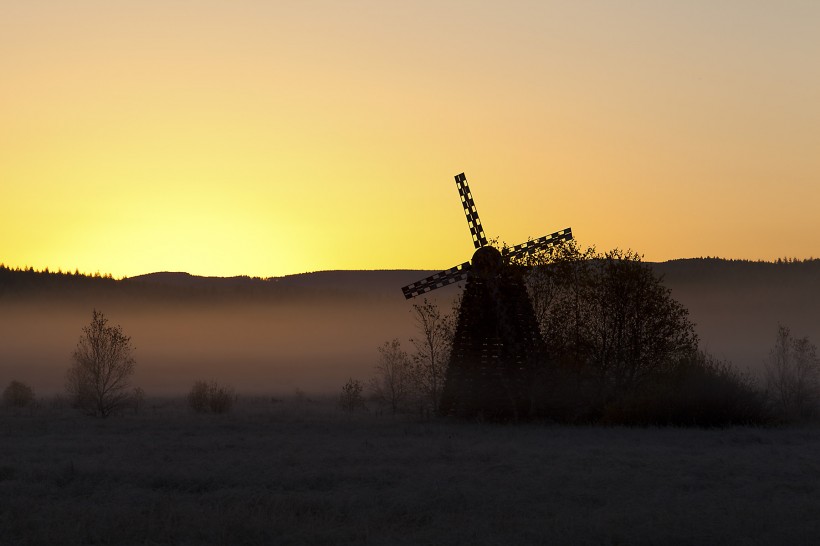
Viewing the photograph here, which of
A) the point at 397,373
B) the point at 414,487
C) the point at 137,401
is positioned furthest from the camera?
the point at 137,401

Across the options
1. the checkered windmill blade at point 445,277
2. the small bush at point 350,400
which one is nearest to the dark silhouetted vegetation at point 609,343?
the checkered windmill blade at point 445,277

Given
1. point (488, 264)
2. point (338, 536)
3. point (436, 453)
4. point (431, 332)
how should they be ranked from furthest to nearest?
point (431, 332) < point (488, 264) < point (436, 453) < point (338, 536)

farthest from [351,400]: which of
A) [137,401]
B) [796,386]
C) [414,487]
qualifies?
[414,487]

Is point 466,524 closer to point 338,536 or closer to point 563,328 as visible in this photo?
point 338,536

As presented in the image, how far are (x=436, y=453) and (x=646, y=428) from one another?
13029 millimetres

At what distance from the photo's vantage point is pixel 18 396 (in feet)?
226

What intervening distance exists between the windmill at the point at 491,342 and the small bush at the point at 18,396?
3689cm

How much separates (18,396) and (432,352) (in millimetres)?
35936

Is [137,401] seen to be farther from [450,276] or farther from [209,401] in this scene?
[450,276]

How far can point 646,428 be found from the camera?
39.7m

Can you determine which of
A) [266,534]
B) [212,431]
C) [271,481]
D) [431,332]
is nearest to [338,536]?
[266,534]

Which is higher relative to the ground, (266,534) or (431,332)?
(431,332)

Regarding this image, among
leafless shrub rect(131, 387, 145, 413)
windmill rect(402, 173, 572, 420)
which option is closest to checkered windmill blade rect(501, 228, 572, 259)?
windmill rect(402, 173, 572, 420)

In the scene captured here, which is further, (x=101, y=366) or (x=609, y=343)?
(x=101, y=366)
